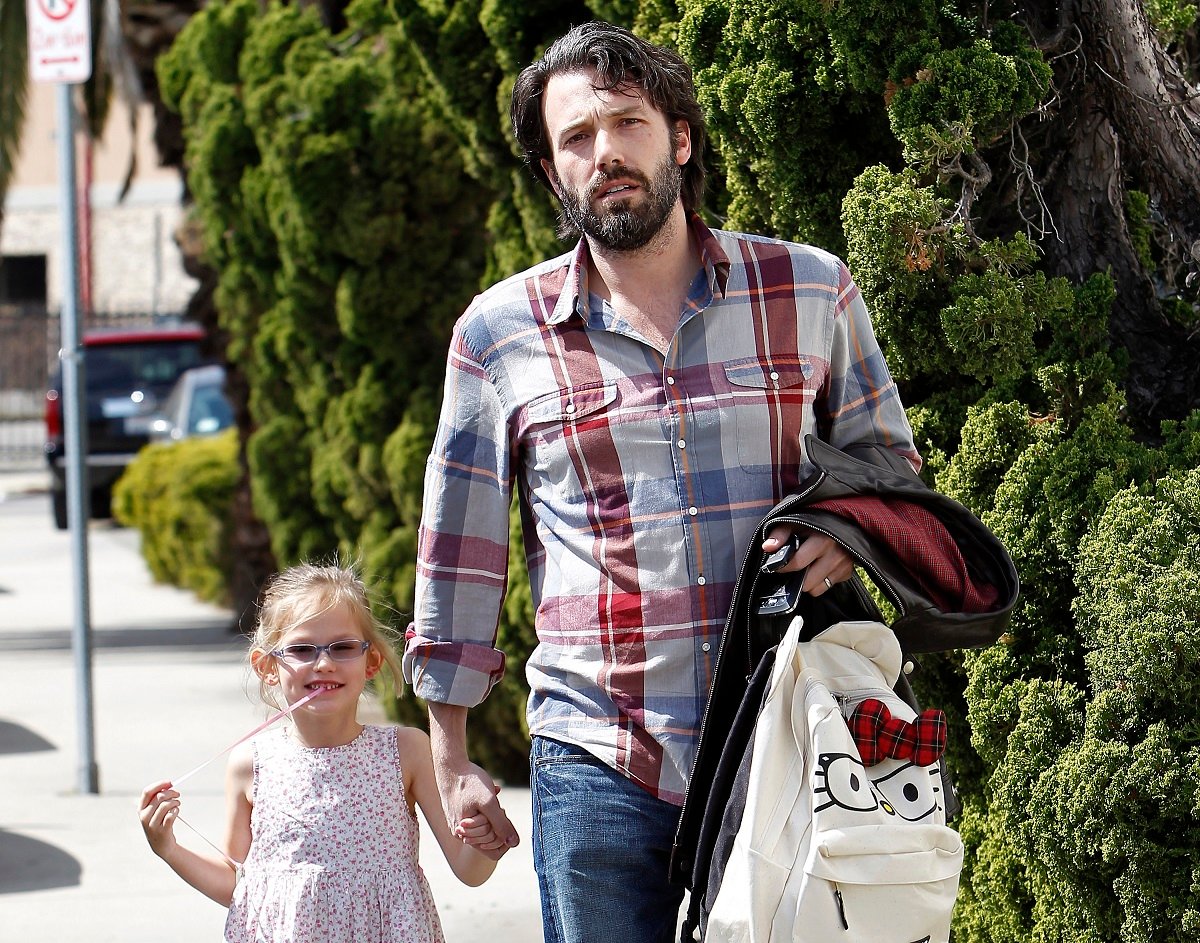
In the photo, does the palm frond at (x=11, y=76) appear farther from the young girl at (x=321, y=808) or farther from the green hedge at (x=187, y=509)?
the young girl at (x=321, y=808)

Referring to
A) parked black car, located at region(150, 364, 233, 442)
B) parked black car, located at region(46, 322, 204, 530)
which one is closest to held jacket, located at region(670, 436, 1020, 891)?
parked black car, located at region(150, 364, 233, 442)

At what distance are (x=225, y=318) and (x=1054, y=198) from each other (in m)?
5.66

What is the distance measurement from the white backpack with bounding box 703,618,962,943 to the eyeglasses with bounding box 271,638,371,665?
1.09 meters

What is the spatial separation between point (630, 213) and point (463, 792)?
0.98m

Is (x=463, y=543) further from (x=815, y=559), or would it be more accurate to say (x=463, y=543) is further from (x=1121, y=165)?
(x=1121, y=165)

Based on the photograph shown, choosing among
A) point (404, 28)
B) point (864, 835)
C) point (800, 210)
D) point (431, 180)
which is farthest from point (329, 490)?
point (864, 835)

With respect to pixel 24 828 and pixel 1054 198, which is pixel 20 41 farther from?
pixel 1054 198

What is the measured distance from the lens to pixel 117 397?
15695mm

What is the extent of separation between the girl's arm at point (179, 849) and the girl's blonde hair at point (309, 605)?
251 millimetres

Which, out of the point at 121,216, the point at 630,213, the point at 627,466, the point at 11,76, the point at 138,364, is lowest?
the point at 627,466

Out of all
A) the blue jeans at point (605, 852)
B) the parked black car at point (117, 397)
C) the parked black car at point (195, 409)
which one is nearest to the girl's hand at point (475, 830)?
the blue jeans at point (605, 852)

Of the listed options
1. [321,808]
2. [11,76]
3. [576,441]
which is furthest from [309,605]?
[11,76]

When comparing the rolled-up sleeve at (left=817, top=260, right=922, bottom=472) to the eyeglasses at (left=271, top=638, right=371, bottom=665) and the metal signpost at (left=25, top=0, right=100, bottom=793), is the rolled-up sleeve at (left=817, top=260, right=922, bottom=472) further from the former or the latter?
the metal signpost at (left=25, top=0, right=100, bottom=793)

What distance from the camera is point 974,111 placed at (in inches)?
124
